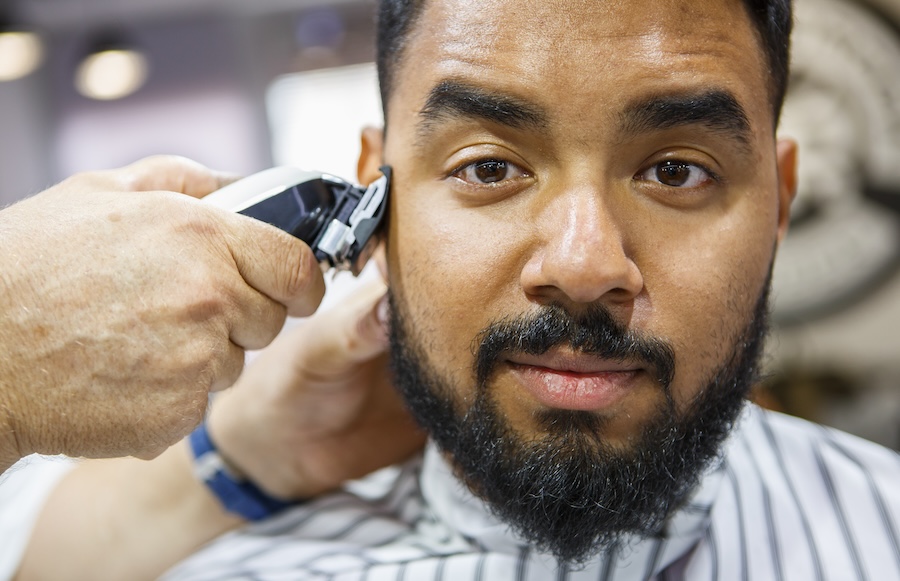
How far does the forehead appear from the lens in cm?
109

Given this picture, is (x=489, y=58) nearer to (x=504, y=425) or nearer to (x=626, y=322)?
(x=626, y=322)

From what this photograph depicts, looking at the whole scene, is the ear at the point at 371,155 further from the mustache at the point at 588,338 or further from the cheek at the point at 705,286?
the cheek at the point at 705,286

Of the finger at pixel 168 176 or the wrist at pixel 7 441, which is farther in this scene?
the finger at pixel 168 176

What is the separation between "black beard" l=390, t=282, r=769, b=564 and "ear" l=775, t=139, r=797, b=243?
8.5 inches

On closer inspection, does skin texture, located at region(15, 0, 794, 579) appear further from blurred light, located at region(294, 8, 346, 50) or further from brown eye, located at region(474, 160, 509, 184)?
blurred light, located at region(294, 8, 346, 50)

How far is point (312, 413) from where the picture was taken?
1.60 metres

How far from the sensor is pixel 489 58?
113 centimetres

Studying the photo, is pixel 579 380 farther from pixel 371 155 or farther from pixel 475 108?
pixel 371 155

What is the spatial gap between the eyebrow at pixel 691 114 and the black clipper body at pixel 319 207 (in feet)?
1.31

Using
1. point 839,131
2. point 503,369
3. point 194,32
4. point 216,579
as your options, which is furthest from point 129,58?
point 503,369

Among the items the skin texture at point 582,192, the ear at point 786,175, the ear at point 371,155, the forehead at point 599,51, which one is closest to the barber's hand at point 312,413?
the ear at point 371,155

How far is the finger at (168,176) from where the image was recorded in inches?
50.4

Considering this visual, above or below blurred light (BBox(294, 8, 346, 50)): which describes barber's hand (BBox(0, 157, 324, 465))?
above

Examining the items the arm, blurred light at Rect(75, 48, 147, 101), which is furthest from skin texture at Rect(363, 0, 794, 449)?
blurred light at Rect(75, 48, 147, 101)
